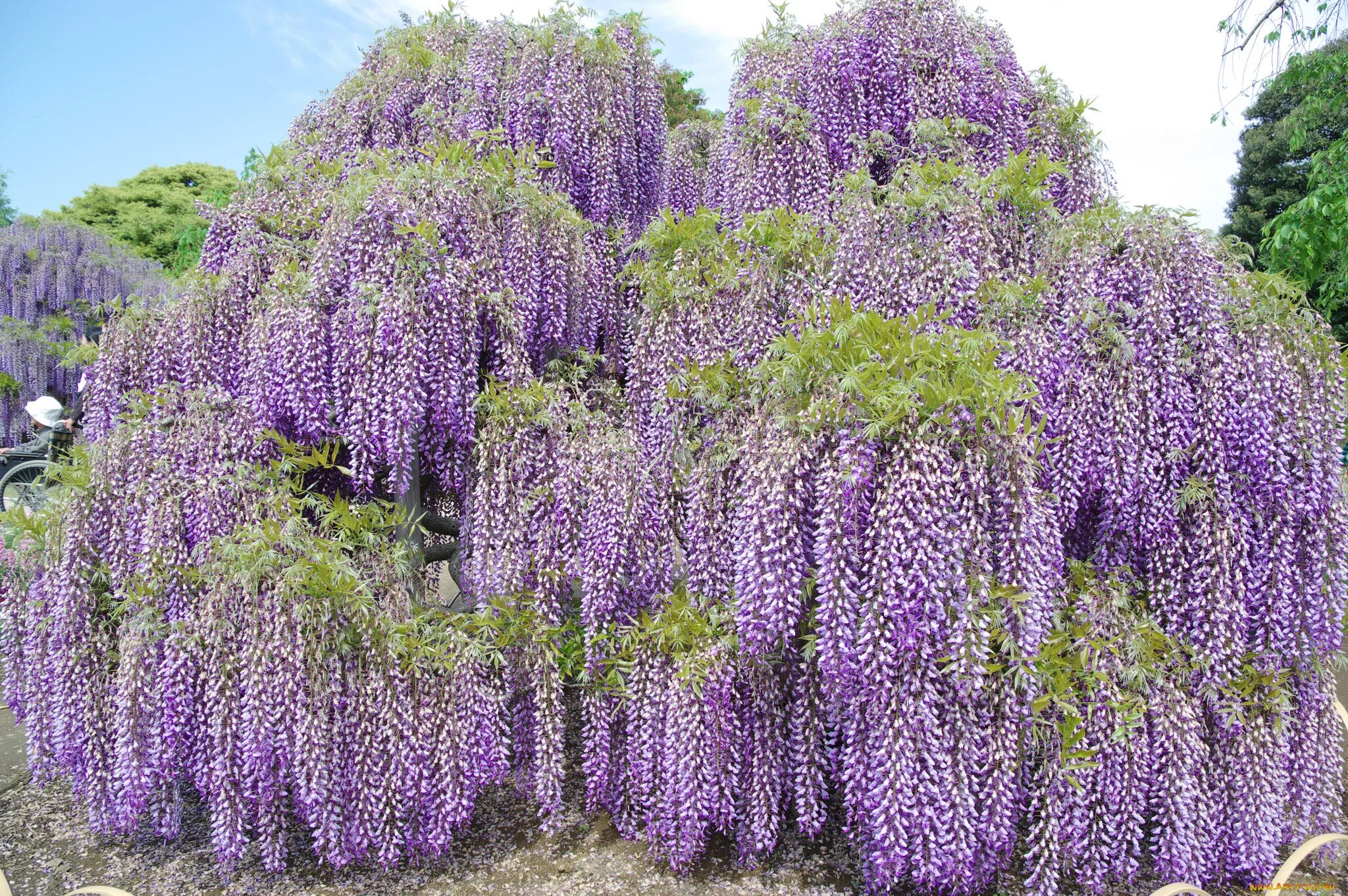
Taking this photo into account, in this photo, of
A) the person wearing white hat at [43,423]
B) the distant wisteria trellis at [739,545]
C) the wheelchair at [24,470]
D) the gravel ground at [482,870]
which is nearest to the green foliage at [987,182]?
the distant wisteria trellis at [739,545]

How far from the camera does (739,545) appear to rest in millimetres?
4305

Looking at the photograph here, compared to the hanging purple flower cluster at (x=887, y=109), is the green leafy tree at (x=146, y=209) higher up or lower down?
higher up

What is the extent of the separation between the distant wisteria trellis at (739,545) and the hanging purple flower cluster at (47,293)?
1444cm

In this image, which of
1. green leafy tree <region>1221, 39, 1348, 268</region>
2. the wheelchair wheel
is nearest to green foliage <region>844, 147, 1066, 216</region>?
the wheelchair wheel

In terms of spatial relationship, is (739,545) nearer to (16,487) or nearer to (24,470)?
(16,487)

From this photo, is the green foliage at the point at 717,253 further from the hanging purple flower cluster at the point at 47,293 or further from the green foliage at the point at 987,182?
the hanging purple flower cluster at the point at 47,293

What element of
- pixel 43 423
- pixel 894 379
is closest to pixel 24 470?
pixel 43 423

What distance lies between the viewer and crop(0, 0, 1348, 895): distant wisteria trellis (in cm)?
404

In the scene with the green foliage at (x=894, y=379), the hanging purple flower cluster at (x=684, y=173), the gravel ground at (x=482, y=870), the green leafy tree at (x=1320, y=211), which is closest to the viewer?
the green foliage at (x=894, y=379)

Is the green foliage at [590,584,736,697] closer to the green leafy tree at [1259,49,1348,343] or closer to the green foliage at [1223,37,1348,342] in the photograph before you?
the green foliage at [1223,37,1348,342]

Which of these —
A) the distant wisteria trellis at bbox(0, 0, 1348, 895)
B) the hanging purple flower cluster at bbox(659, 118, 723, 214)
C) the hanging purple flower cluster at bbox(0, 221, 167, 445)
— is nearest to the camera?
the distant wisteria trellis at bbox(0, 0, 1348, 895)

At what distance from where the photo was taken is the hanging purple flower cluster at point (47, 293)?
655 inches

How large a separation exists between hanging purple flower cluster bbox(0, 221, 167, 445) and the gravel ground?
14.8m

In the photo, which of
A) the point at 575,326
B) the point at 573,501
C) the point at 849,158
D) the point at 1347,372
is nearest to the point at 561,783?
the point at 573,501
